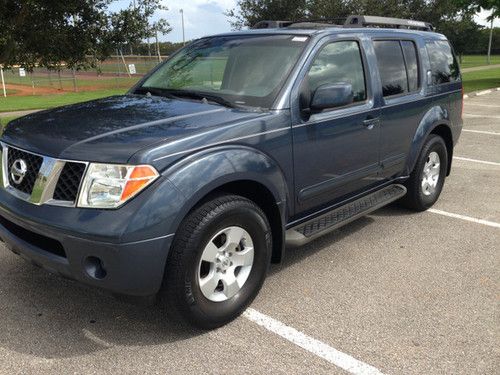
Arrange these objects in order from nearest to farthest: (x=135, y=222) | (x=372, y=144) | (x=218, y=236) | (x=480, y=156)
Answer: (x=135, y=222) < (x=218, y=236) < (x=372, y=144) < (x=480, y=156)

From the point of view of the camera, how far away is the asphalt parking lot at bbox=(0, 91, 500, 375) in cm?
284

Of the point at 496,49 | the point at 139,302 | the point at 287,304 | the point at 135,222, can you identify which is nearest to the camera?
the point at 135,222

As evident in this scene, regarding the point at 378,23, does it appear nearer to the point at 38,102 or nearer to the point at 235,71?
the point at 235,71

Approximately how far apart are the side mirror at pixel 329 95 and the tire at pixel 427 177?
77.1 inches

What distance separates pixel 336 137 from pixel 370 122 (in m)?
0.52

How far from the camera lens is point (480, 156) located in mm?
8391

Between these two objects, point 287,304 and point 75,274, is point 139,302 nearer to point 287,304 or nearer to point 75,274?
point 75,274

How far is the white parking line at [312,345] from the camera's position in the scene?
2.80m

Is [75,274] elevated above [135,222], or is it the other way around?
[135,222]

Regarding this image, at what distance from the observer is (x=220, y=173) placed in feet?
9.77

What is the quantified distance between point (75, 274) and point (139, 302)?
0.38m

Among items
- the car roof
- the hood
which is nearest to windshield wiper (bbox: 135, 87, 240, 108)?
the hood

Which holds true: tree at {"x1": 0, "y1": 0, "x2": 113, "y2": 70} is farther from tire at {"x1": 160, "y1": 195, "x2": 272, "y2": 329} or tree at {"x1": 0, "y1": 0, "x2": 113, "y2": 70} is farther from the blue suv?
tire at {"x1": 160, "y1": 195, "x2": 272, "y2": 329}

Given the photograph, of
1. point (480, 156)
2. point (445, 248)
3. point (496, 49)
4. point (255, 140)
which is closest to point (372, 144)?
point (445, 248)
